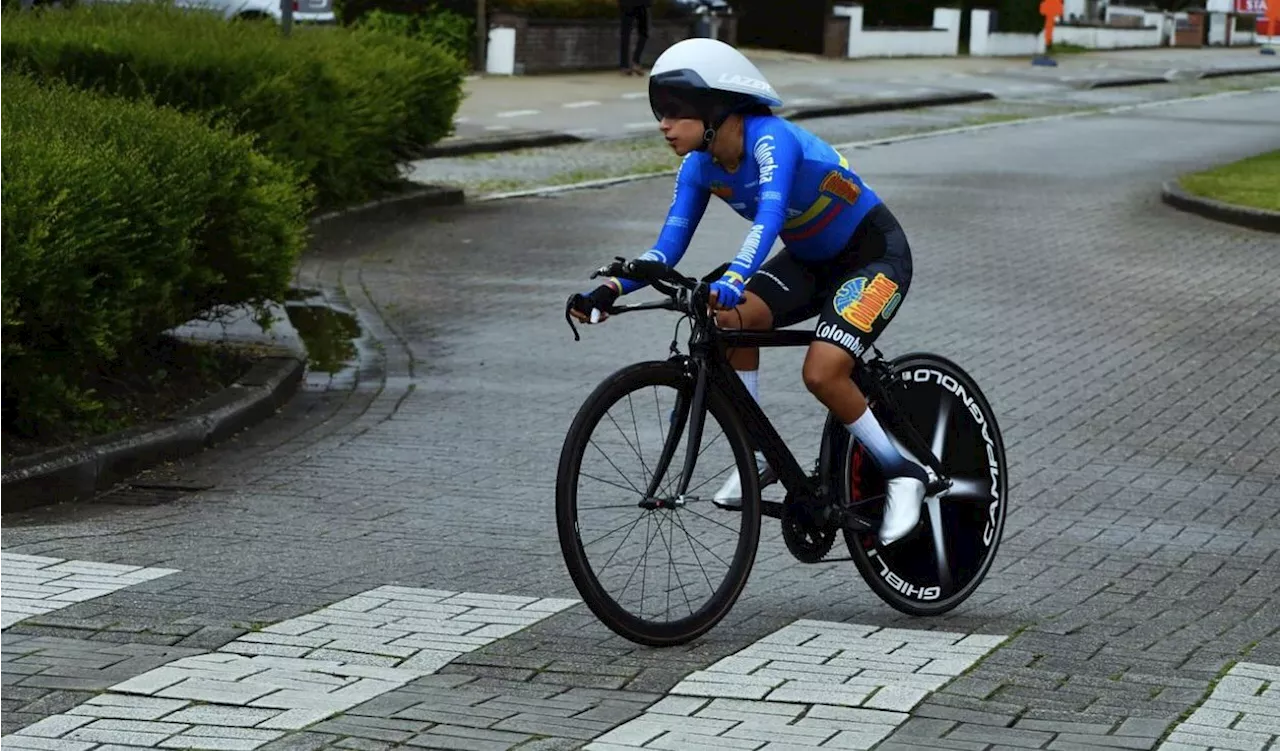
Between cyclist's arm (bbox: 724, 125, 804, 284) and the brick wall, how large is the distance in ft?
98.6

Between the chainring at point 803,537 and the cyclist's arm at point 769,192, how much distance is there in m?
0.83

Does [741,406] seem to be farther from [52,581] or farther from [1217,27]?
[1217,27]

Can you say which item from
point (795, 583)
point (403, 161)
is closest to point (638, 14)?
point (403, 161)

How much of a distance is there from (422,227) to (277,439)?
8.55m

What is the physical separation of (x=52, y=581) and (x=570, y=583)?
158cm

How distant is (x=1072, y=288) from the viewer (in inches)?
627

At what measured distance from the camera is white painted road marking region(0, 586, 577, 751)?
570 centimetres

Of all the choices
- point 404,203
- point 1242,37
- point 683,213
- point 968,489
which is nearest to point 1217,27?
point 1242,37

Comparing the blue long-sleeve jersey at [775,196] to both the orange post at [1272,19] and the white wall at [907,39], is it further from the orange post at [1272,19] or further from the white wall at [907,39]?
the orange post at [1272,19]

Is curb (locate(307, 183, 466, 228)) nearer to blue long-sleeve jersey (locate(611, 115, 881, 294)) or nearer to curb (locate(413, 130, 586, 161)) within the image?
curb (locate(413, 130, 586, 161))

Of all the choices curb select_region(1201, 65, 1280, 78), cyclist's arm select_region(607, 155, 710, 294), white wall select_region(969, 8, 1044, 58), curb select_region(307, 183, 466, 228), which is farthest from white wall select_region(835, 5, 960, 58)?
cyclist's arm select_region(607, 155, 710, 294)

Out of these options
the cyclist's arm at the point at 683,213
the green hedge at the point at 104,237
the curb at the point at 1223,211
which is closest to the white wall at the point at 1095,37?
the curb at the point at 1223,211

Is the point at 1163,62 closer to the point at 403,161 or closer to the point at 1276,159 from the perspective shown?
the point at 1276,159

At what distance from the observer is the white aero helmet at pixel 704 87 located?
6.64m
